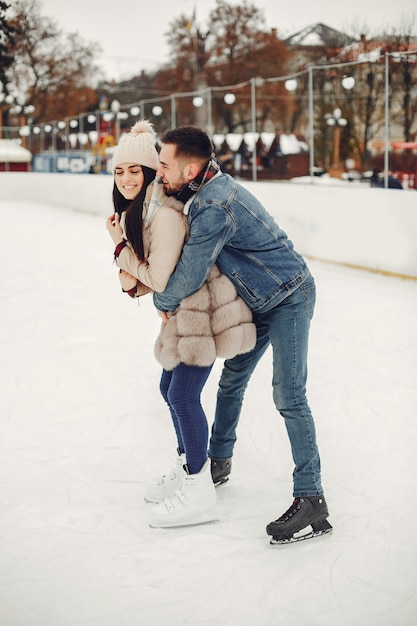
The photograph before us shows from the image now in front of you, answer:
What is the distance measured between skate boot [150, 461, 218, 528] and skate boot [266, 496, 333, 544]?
0.80 feet

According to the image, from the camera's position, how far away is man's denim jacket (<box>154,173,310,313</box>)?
2.30 m

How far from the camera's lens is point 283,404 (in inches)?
97.8

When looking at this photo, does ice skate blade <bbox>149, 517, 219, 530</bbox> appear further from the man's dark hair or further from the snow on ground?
the man's dark hair

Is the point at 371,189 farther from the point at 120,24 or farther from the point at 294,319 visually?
the point at 120,24

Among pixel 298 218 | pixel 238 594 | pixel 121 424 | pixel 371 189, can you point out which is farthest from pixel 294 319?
pixel 298 218

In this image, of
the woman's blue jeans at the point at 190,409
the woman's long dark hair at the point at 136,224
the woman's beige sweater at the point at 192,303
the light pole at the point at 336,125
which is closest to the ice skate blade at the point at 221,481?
the woman's blue jeans at the point at 190,409

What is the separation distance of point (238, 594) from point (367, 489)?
0.90 meters

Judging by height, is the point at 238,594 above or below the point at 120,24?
below

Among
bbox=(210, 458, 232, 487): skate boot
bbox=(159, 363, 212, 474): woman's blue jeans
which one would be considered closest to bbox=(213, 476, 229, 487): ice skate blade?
bbox=(210, 458, 232, 487): skate boot

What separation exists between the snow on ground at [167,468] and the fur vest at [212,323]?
602 mm

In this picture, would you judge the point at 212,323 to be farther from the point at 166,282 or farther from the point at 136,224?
the point at 136,224

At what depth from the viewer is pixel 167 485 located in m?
2.83

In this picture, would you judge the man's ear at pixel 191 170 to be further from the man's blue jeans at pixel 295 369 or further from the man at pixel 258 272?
the man's blue jeans at pixel 295 369

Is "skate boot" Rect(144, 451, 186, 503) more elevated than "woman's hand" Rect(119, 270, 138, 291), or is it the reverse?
"woman's hand" Rect(119, 270, 138, 291)
